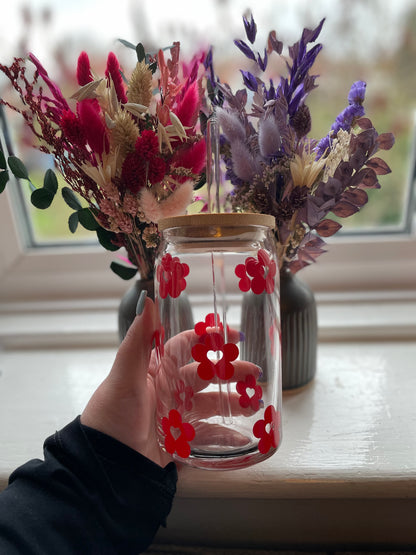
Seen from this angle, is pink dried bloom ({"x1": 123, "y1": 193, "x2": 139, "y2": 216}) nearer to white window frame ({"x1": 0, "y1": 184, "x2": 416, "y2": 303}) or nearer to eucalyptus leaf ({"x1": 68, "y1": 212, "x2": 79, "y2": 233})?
eucalyptus leaf ({"x1": 68, "y1": 212, "x2": 79, "y2": 233})

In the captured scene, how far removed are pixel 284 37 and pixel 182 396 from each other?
71cm

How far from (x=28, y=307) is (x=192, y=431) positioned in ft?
2.22

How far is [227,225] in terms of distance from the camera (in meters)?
0.37

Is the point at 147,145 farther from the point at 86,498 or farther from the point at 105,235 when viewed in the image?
the point at 86,498

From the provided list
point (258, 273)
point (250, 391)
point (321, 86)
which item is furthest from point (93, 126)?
point (321, 86)

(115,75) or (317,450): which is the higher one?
(115,75)

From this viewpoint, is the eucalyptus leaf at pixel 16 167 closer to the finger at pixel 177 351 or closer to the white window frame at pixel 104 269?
the finger at pixel 177 351

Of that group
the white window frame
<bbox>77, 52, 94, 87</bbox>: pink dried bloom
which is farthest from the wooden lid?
the white window frame

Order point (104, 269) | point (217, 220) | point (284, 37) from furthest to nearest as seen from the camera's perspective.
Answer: point (104, 269), point (284, 37), point (217, 220)

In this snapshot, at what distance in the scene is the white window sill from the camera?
438 millimetres

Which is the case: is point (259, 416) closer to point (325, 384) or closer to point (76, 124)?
point (325, 384)

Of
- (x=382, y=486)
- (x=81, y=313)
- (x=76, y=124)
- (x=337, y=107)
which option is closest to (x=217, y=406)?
(x=382, y=486)

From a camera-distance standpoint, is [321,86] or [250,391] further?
[321,86]

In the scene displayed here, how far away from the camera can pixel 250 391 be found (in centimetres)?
46
